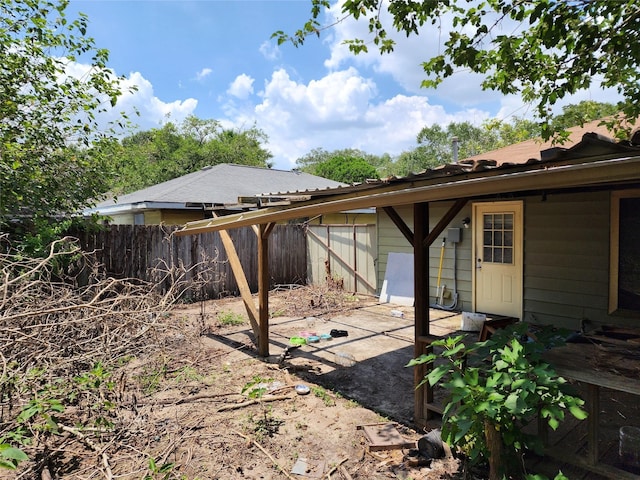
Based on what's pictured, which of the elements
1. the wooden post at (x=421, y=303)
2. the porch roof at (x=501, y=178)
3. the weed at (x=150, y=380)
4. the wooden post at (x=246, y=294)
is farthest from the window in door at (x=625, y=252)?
the weed at (x=150, y=380)

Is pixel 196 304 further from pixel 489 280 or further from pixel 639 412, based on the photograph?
pixel 639 412

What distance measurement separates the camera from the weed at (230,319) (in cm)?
690

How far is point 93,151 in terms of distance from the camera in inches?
231

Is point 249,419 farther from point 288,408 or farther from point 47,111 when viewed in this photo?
point 47,111

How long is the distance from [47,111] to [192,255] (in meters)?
4.16

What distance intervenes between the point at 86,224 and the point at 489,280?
7.25 metres

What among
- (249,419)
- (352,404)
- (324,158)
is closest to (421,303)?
(352,404)

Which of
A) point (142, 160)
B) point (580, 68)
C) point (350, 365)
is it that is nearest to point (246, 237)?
point (350, 365)

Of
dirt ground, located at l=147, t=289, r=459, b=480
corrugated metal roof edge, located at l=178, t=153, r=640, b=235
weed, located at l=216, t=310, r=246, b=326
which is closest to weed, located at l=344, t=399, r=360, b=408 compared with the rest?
dirt ground, located at l=147, t=289, r=459, b=480

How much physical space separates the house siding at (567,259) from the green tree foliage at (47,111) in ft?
23.4

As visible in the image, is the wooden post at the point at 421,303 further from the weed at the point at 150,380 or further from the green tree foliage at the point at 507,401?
the weed at the point at 150,380

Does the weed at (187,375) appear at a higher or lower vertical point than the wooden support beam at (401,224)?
lower

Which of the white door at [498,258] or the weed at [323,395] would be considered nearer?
the weed at [323,395]

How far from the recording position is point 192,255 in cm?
877
